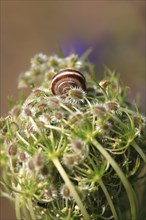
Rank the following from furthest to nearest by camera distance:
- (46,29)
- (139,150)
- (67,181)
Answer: (46,29)
(139,150)
(67,181)

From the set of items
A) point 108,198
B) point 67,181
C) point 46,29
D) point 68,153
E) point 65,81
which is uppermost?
point 46,29

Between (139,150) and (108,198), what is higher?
(139,150)

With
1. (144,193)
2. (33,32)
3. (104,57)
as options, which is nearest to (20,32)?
(33,32)

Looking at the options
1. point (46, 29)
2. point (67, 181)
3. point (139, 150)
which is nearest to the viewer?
point (67, 181)

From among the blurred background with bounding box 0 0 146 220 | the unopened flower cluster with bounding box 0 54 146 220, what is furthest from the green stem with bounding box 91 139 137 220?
the blurred background with bounding box 0 0 146 220

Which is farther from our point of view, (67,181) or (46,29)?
(46,29)

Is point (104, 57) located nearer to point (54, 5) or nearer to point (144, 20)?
point (144, 20)

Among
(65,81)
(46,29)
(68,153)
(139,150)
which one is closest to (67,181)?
(68,153)

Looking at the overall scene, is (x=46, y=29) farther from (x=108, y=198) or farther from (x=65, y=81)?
(x=108, y=198)
